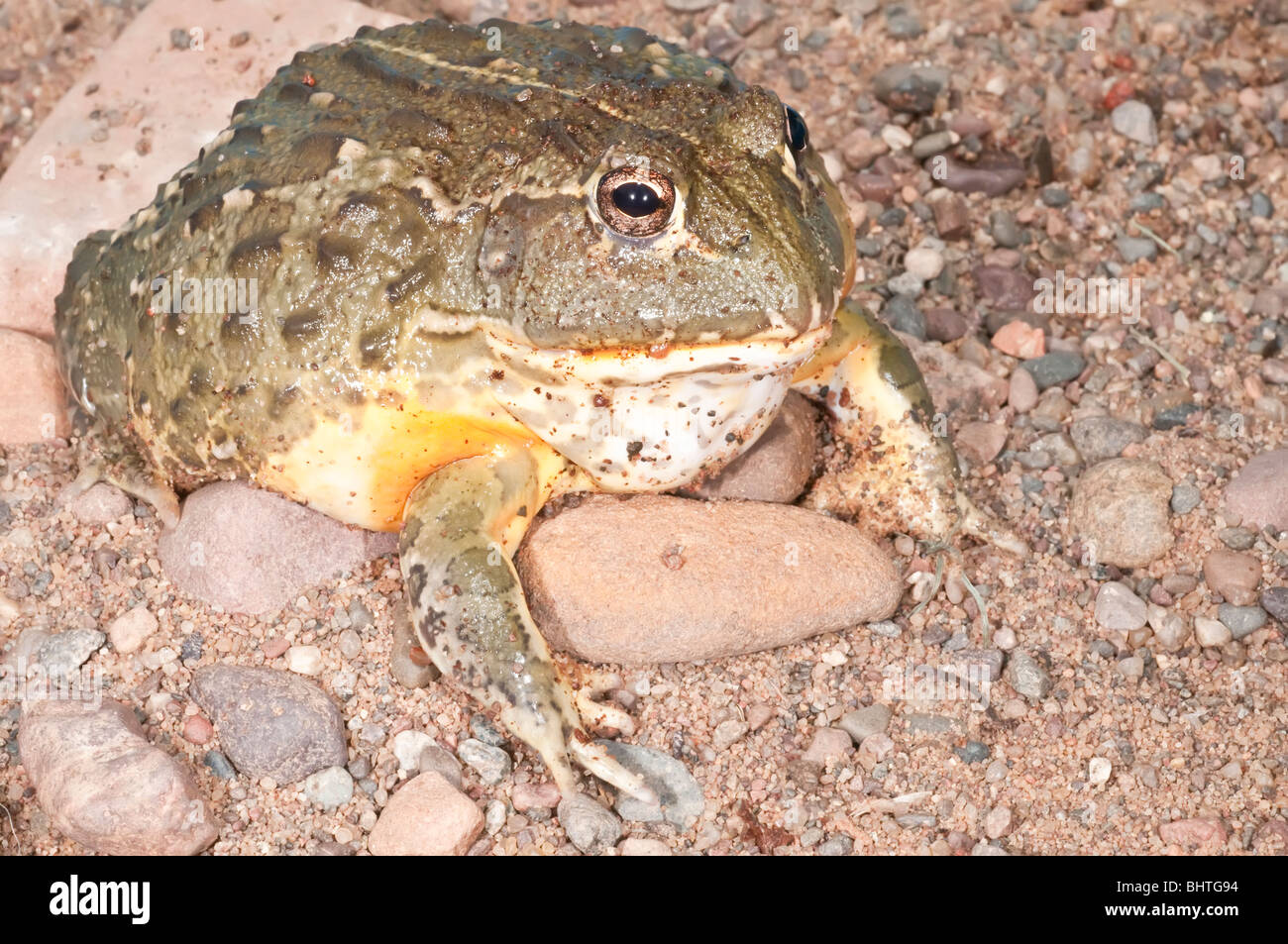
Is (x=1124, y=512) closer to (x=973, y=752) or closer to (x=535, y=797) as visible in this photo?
(x=973, y=752)

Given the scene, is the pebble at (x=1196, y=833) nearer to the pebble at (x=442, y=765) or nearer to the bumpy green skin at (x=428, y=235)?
the bumpy green skin at (x=428, y=235)

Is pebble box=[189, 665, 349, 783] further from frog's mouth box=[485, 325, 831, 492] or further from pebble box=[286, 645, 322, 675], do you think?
frog's mouth box=[485, 325, 831, 492]

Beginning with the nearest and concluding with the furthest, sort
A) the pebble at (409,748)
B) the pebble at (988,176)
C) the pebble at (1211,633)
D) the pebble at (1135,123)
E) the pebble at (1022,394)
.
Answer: the pebble at (409,748), the pebble at (1211,633), the pebble at (1022,394), the pebble at (988,176), the pebble at (1135,123)

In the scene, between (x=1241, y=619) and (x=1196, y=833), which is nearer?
(x=1196, y=833)

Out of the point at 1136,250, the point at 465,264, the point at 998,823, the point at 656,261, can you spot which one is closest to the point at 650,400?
the point at 656,261

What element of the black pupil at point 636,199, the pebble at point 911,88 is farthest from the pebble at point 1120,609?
the pebble at point 911,88

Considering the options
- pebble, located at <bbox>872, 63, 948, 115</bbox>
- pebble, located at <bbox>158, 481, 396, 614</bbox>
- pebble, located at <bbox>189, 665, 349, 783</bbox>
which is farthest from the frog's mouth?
pebble, located at <bbox>872, 63, 948, 115</bbox>

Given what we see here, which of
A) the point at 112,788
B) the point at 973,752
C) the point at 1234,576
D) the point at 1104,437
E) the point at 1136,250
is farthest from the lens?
the point at 1136,250
